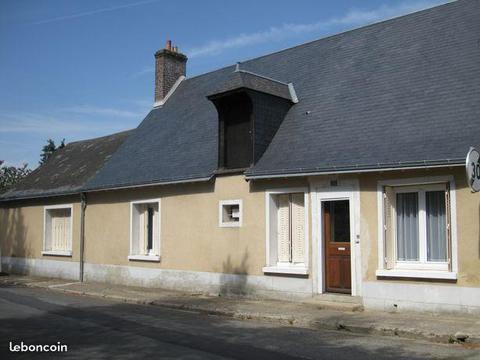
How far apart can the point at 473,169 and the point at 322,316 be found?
397 cm

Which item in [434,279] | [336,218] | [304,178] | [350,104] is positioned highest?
[350,104]

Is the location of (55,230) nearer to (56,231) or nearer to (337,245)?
(56,231)

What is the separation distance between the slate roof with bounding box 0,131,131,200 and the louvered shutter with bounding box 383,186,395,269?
11.9 metres

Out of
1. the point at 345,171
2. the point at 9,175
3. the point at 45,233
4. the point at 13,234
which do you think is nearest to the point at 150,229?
the point at 45,233

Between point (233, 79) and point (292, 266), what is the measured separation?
500 centimetres

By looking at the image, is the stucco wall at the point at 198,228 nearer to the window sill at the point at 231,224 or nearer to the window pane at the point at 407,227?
the window sill at the point at 231,224

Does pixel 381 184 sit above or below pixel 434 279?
above

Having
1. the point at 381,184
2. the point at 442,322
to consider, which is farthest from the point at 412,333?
the point at 381,184

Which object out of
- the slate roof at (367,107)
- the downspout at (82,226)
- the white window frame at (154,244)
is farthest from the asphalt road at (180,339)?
the downspout at (82,226)

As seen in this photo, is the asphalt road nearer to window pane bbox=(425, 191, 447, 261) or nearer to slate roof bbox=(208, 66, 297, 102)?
window pane bbox=(425, 191, 447, 261)

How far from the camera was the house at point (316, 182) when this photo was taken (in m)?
11.2

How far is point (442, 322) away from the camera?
32.9 ft

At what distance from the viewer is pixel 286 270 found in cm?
1323

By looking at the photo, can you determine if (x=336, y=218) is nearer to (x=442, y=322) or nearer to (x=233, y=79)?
(x=442, y=322)
